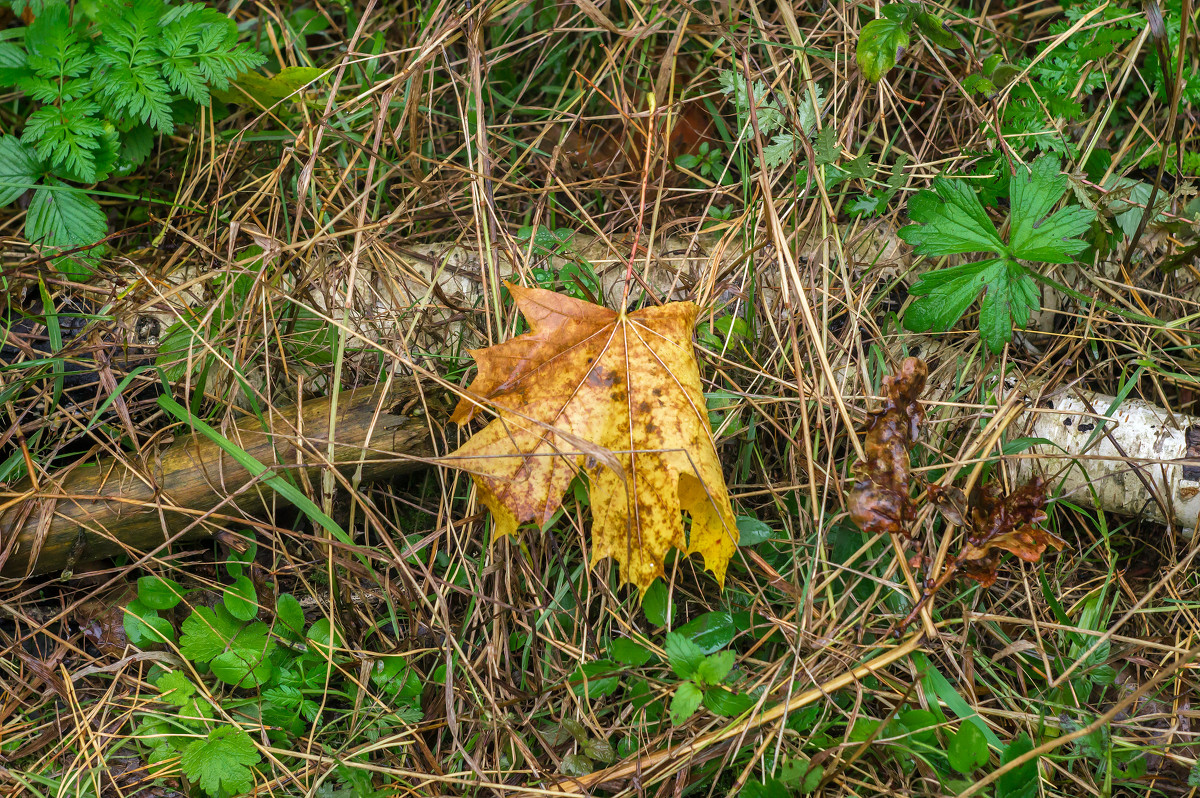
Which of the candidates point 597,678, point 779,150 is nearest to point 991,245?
point 779,150

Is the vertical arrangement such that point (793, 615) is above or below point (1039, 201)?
below

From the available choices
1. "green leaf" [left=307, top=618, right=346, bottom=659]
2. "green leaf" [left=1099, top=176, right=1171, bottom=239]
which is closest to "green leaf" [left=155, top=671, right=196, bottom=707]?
"green leaf" [left=307, top=618, right=346, bottom=659]

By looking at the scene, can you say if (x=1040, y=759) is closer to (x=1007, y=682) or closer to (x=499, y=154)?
(x=1007, y=682)

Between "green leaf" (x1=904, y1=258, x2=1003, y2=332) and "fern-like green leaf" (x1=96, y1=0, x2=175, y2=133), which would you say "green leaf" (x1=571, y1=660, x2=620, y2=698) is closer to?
"green leaf" (x1=904, y1=258, x2=1003, y2=332)

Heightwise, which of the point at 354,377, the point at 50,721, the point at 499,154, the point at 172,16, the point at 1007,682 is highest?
the point at 172,16

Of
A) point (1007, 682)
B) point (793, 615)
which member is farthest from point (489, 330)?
point (1007, 682)

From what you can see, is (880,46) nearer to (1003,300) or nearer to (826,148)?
(826,148)
